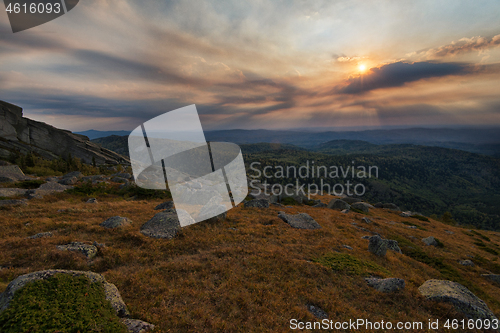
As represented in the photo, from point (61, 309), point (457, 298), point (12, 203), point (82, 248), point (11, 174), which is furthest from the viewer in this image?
point (11, 174)

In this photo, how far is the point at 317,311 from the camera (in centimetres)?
1025

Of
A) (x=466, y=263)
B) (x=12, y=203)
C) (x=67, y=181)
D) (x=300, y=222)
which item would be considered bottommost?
(x=466, y=263)

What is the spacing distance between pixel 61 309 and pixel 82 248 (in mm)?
7560

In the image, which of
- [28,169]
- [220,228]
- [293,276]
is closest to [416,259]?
[293,276]

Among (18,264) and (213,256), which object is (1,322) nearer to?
(18,264)

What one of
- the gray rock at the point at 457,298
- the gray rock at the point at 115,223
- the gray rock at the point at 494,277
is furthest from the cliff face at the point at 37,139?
the gray rock at the point at 494,277

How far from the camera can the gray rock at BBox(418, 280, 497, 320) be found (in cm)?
1121

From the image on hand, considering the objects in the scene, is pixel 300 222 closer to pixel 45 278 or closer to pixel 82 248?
pixel 82 248

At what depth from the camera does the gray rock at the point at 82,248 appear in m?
12.0

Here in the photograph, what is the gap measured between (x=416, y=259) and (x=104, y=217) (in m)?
34.6

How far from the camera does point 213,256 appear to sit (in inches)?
567

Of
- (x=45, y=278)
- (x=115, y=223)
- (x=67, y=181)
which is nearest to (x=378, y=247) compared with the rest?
(x=45, y=278)

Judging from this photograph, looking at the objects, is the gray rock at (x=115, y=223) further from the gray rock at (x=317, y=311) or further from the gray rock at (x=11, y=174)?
the gray rock at (x=11, y=174)

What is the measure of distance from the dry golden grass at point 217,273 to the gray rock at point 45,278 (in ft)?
2.19
